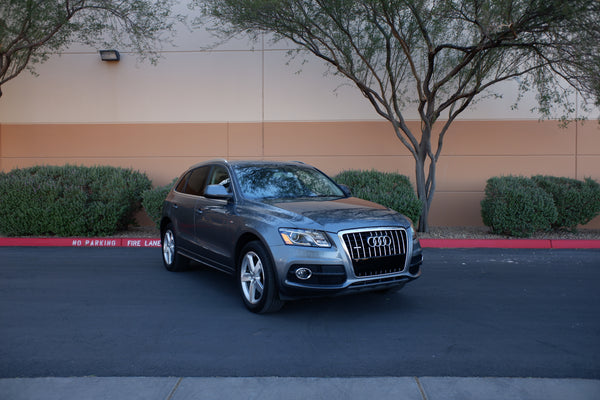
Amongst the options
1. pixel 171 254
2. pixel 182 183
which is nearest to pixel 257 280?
pixel 171 254

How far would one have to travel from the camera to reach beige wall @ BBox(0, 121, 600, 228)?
12508 mm

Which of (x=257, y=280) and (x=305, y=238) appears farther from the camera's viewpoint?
(x=257, y=280)

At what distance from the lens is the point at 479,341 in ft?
14.4

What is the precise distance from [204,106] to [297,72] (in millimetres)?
2790

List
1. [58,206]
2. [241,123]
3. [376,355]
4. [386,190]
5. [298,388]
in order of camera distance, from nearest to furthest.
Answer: [298,388], [376,355], [58,206], [386,190], [241,123]

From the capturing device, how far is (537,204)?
10.1 meters

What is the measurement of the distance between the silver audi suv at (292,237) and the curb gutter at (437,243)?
4156 mm

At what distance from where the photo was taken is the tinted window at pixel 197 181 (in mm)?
6730

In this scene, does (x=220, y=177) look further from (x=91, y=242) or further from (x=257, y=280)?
(x=91, y=242)

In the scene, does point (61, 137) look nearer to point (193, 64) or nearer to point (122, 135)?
point (122, 135)

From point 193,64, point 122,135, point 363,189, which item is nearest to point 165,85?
point 193,64

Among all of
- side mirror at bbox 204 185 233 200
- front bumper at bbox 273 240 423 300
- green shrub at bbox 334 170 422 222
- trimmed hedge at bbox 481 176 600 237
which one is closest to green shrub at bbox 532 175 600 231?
trimmed hedge at bbox 481 176 600 237

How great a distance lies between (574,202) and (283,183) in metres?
7.77

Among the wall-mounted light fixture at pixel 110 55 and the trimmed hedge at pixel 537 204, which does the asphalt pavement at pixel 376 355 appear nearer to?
the trimmed hedge at pixel 537 204
